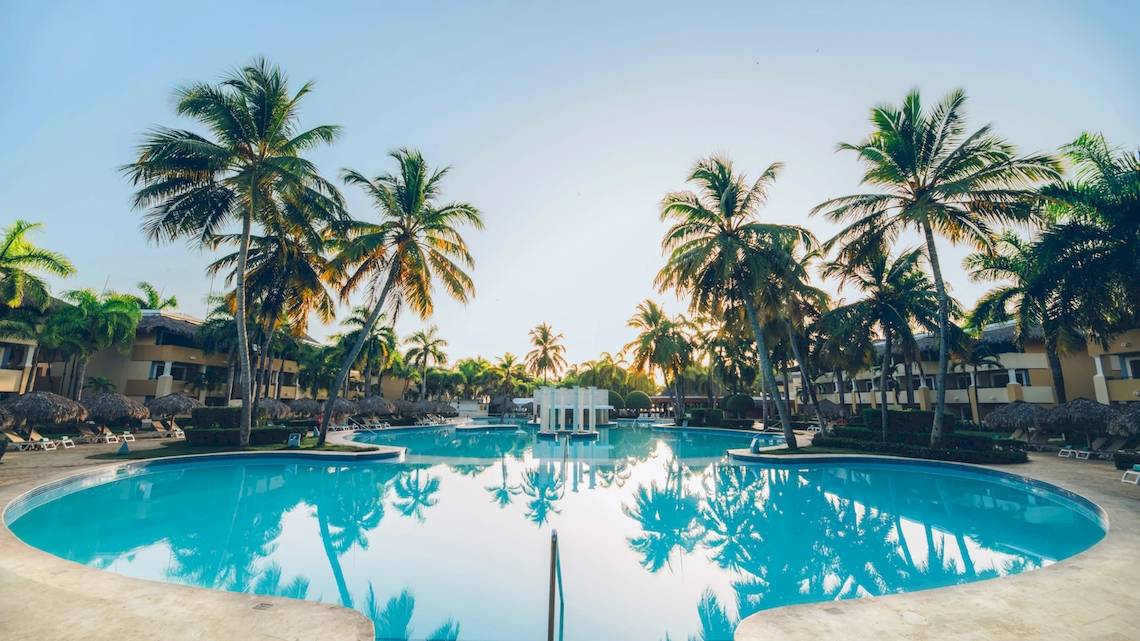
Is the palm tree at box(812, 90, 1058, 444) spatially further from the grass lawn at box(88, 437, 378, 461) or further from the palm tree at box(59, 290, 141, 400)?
the palm tree at box(59, 290, 141, 400)

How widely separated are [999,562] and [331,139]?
23.2m

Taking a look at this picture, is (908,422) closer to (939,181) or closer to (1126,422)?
(1126,422)

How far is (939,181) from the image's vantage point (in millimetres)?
18016

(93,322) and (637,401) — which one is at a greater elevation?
(93,322)

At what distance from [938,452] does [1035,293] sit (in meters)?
6.47

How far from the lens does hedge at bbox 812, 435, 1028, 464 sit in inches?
676

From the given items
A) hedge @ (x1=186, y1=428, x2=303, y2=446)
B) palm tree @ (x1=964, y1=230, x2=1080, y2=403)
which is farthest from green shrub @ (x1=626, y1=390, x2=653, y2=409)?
hedge @ (x1=186, y1=428, x2=303, y2=446)

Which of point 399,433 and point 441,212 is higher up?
point 441,212

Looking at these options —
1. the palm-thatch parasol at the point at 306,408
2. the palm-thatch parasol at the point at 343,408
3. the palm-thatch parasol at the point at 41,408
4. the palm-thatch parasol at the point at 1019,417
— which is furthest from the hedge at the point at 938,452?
the palm-thatch parasol at the point at 41,408

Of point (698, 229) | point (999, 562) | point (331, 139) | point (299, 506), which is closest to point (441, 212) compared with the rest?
point (331, 139)

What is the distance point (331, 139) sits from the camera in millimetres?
19500

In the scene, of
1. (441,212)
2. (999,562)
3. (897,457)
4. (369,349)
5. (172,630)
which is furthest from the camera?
(369,349)

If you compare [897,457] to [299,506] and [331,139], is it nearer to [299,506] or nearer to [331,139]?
[299,506]

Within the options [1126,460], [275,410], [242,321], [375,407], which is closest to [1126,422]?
[1126,460]
